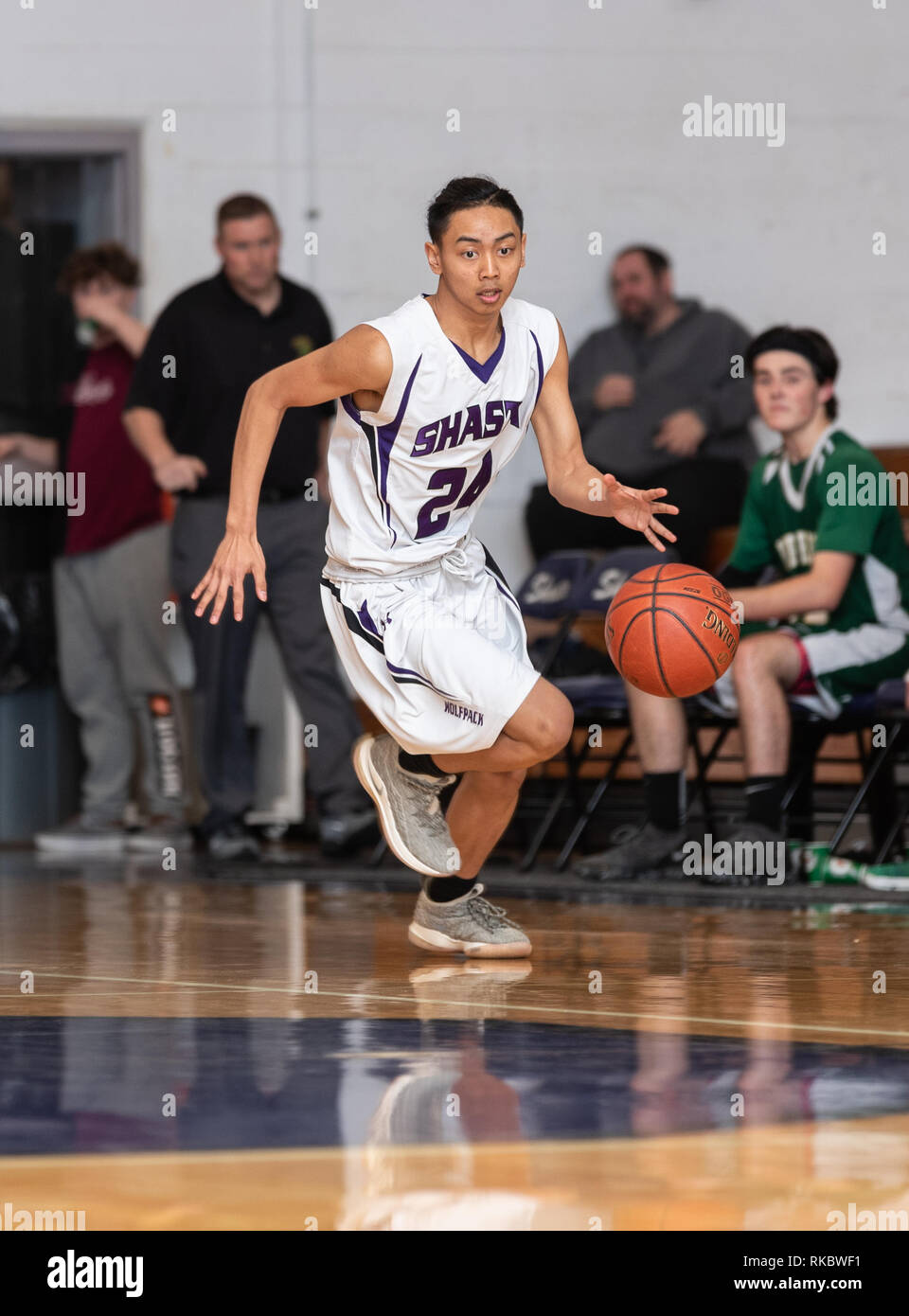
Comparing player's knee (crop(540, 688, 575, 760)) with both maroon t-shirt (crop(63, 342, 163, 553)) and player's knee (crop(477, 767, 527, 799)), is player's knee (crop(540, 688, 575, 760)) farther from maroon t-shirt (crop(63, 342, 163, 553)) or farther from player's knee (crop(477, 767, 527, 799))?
maroon t-shirt (crop(63, 342, 163, 553))

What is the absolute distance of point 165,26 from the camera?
26.3 ft

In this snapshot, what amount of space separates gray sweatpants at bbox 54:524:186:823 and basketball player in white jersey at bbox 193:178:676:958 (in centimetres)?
321

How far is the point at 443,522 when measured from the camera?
4176 millimetres

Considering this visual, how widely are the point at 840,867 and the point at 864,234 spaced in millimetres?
3410

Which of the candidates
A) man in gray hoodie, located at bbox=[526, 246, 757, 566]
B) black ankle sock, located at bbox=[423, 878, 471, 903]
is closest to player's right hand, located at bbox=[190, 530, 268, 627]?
black ankle sock, located at bbox=[423, 878, 471, 903]

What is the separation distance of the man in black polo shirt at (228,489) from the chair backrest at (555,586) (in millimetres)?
702

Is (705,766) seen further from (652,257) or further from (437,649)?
(652,257)

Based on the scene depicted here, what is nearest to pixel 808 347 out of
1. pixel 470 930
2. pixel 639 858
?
pixel 639 858

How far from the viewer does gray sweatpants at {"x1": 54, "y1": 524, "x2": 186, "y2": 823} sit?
7426mm

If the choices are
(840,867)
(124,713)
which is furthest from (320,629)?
(840,867)

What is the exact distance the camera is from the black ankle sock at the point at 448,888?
4301mm

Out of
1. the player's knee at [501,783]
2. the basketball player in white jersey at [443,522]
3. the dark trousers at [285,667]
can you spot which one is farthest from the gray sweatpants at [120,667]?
the player's knee at [501,783]

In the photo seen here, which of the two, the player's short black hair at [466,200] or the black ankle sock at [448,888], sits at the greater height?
the player's short black hair at [466,200]

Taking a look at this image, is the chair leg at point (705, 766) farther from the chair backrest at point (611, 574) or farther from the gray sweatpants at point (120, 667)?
the gray sweatpants at point (120, 667)
